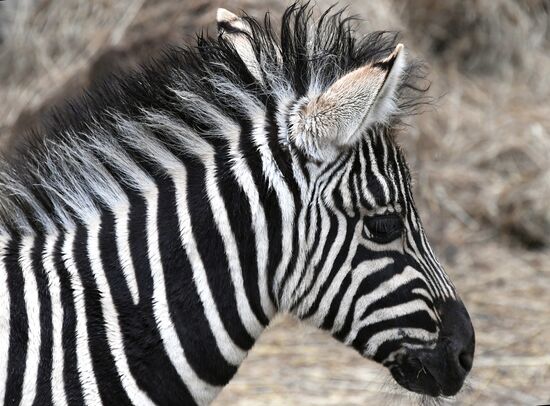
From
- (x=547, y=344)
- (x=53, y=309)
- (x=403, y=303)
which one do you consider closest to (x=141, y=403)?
(x=53, y=309)

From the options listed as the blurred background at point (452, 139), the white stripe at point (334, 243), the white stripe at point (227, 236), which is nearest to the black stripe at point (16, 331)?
the white stripe at point (227, 236)

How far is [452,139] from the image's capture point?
31.0 ft

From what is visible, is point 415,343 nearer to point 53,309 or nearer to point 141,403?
point 141,403

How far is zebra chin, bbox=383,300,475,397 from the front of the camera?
335 centimetres

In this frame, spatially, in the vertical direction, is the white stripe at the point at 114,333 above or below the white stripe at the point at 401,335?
above

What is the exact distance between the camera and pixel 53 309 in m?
3.09

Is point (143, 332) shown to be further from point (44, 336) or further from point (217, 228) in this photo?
point (217, 228)

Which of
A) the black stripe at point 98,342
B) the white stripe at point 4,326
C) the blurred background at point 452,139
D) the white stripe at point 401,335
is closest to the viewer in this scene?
the white stripe at point 4,326

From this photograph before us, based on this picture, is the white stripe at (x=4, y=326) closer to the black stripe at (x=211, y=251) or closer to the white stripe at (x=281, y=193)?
the black stripe at (x=211, y=251)

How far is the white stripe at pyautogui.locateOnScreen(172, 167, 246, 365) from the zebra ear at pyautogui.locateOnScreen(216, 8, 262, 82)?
1.51 feet

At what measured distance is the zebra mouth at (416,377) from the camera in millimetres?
3385

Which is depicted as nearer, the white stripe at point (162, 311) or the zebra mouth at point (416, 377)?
the white stripe at point (162, 311)

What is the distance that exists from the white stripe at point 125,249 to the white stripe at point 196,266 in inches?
7.6

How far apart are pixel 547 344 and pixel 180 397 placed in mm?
4450
